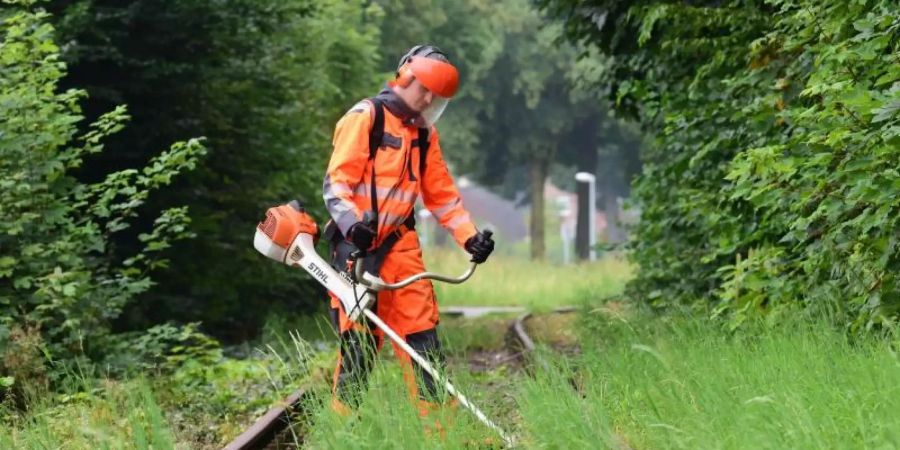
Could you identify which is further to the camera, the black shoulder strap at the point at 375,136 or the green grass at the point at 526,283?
the green grass at the point at 526,283

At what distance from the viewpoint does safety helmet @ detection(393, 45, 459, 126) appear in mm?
6723

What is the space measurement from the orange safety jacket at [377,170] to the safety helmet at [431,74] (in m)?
0.11

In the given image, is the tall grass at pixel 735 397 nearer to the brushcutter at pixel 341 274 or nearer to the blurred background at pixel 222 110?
the brushcutter at pixel 341 274

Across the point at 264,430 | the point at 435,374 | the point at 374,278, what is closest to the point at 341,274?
the point at 374,278

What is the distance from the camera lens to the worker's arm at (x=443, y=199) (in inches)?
282

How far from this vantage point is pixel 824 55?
7.55m

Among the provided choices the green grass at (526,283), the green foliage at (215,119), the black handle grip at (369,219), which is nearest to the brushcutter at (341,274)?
the black handle grip at (369,219)

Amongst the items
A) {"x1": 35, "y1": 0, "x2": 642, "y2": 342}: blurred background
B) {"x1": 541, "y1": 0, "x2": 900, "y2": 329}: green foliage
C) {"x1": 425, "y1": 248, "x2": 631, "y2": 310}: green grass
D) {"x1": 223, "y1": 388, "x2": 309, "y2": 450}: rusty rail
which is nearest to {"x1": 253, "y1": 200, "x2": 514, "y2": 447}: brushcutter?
{"x1": 223, "y1": 388, "x2": 309, "y2": 450}: rusty rail

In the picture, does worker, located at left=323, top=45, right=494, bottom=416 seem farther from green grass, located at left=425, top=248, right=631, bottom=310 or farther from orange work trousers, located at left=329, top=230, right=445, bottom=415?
green grass, located at left=425, top=248, right=631, bottom=310

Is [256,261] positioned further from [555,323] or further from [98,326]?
[98,326]

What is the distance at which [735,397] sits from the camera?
572 cm

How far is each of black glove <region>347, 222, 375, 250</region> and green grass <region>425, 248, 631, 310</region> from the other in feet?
53.2

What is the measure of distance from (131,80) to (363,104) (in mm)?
8769

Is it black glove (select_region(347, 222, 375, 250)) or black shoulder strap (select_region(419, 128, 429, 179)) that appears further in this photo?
black shoulder strap (select_region(419, 128, 429, 179))
